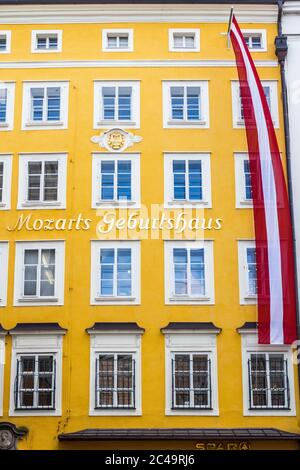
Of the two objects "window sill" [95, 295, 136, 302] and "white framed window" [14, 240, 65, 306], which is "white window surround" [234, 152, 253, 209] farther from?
"white framed window" [14, 240, 65, 306]

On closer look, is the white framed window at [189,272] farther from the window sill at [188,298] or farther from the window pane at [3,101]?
Answer: the window pane at [3,101]

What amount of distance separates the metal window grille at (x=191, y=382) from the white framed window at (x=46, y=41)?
40.9 ft

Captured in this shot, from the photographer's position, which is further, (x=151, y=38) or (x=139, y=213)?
(x=151, y=38)

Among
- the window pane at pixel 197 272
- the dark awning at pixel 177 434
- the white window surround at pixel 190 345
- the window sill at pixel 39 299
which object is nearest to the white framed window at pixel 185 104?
the window pane at pixel 197 272

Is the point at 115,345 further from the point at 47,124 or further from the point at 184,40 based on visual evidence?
the point at 184,40

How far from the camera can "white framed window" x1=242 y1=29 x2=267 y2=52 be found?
1102 inches

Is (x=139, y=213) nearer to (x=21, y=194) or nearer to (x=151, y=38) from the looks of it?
(x=21, y=194)

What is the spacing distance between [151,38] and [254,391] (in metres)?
13.6

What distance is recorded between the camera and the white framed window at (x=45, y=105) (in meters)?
27.1

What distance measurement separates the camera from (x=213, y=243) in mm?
25922

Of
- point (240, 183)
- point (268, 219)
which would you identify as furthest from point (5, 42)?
point (268, 219)

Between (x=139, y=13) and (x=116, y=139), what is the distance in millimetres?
5138

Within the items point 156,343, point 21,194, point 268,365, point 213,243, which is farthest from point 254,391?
point 21,194

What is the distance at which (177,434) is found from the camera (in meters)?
23.7
